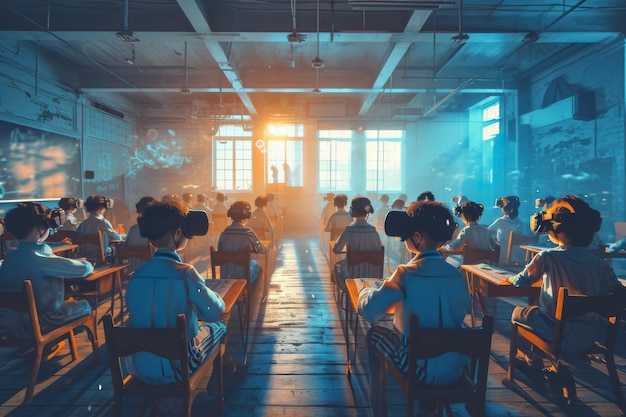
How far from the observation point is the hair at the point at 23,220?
6.64 ft

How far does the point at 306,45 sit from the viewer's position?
6.46 meters

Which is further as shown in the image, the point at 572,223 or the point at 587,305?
the point at 572,223

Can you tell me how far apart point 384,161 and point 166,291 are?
10.5 m

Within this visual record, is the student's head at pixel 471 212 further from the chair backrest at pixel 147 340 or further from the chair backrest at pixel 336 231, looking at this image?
the chair backrest at pixel 147 340

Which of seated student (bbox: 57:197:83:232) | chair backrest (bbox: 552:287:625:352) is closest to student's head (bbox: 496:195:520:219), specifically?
chair backrest (bbox: 552:287:625:352)

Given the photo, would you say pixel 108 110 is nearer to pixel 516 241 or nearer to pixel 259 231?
pixel 259 231

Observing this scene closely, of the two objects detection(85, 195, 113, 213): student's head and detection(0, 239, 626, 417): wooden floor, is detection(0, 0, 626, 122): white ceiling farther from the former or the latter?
detection(0, 239, 626, 417): wooden floor

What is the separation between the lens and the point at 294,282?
461 cm

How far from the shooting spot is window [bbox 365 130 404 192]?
11.1 metres

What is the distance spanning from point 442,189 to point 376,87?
4906 mm

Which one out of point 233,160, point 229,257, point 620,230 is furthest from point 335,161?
point 229,257

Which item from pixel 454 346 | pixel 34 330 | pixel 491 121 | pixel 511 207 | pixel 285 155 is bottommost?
pixel 34 330

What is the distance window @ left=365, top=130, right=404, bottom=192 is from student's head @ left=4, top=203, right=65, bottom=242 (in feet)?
31.8

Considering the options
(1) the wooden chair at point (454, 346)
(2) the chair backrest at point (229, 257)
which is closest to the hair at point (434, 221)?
(1) the wooden chair at point (454, 346)
